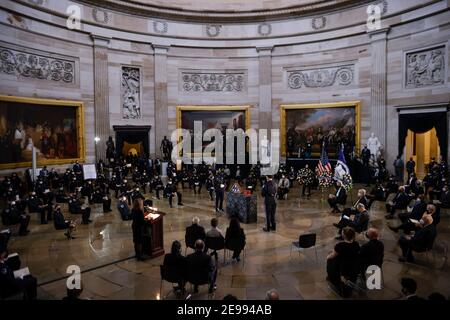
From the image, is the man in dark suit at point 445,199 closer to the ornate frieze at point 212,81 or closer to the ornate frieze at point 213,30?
the ornate frieze at point 212,81

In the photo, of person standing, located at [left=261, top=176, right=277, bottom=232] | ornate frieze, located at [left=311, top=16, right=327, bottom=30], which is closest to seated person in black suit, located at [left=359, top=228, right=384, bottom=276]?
person standing, located at [left=261, top=176, right=277, bottom=232]

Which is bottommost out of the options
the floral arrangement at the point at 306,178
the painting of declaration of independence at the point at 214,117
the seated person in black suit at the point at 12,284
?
the seated person in black suit at the point at 12,284

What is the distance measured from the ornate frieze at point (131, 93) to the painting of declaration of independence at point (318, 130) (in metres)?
10.2

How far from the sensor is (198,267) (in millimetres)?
6551

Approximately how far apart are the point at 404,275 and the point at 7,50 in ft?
66.7

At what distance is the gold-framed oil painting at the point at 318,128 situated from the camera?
76.6ft

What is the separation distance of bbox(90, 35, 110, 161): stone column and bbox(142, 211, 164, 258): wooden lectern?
51.2 ft

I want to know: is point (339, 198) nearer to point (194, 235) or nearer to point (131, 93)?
point (194, 235)

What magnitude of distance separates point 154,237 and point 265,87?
19179 millimetres

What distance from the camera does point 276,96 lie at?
86.1 ft

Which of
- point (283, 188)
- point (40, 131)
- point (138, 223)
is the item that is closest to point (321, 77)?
point (283, 188)

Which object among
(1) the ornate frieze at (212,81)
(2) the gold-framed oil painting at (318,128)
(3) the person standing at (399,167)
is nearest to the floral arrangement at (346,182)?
(3) the person standing at (399,167)

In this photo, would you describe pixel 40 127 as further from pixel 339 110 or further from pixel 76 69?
pixel 339 110
